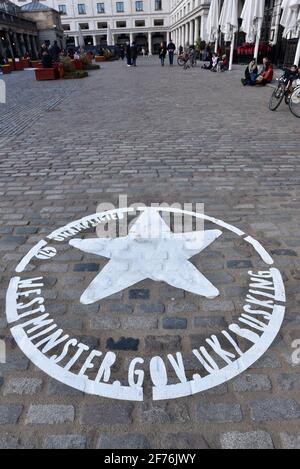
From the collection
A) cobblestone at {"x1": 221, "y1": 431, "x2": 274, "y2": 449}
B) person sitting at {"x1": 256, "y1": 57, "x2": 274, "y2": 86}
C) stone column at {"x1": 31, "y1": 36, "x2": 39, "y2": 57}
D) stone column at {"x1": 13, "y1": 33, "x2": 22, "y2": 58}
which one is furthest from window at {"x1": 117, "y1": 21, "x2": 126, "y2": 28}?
cobblestone at {"x1": 221, "y1": 431, "x2": 274, "y2": 449}

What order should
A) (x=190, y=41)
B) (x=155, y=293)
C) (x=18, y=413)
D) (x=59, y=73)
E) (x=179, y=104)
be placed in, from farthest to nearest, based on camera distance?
(x=190, y=41) < (x=59, y=73) < (x=179, y=104) < (x=155, y=293) < (x=18, y=413)

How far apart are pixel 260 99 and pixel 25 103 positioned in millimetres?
9224

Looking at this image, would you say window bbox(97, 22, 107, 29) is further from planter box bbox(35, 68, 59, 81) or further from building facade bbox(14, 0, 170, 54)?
planter box bbox(35, 68, 59, 81)

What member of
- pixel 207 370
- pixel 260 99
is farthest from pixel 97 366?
pixel 260 99

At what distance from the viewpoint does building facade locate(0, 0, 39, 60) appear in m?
40.1

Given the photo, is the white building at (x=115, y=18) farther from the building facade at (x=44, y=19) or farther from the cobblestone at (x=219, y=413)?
the cobblestone at (x=219, y=413)

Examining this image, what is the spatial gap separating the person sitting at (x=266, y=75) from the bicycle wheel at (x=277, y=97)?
5.95 metres

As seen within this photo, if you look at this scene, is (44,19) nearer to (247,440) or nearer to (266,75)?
(266,75)

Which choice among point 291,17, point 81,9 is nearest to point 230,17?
point 291,17

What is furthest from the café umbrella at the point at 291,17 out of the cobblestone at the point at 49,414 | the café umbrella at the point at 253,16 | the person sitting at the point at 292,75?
the cobblestone at the point at 49,414

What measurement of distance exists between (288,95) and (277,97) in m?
0.37

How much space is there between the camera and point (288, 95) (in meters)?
11.0
